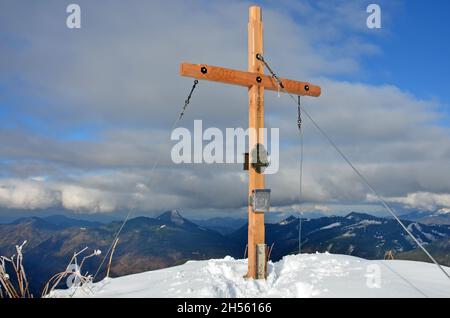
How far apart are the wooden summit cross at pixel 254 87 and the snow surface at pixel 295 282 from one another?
0.65m

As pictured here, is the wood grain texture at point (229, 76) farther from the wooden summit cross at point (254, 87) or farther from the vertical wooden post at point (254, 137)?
the vertical wooden post at point (254, 137)

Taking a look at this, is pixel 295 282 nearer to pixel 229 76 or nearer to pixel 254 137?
pixel 254 137

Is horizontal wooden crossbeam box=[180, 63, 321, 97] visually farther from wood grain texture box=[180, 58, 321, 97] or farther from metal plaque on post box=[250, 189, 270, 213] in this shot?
metal plaque on post box=[250, 189, 270, 213]

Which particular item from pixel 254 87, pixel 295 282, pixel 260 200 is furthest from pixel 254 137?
pixel 295 282

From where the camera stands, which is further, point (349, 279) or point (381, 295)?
point (349, 279)

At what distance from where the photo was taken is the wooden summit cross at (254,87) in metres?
8.27

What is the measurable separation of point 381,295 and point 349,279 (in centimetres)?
116

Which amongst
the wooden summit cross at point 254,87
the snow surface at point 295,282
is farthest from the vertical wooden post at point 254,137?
the snow surface at point 295,282

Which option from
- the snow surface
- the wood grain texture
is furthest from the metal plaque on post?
the wood grain texture

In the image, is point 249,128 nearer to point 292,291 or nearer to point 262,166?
point 262,166
